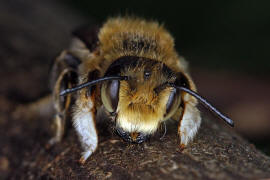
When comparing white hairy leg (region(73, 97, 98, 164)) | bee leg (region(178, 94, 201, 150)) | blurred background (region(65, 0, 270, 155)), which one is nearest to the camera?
bee leg (region(178, 94, 201, 150))

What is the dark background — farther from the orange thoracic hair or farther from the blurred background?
the orange thoracic hair

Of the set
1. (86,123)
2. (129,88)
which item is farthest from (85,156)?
(129,88)

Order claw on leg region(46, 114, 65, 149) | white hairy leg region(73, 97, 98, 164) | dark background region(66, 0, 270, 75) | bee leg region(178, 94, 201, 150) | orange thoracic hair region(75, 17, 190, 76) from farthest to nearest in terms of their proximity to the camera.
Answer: dark background region(66, 0, 270, 75), claw on leg region(46, 114, 65, 149), orange thoracic hair region(75, 17, 190, 76), white hairy leg region(73, 97, 98, 164), bee leg region(178, 94, 201, 150)

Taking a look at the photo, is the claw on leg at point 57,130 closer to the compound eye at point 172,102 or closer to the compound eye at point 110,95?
the compound eye at point 110,95

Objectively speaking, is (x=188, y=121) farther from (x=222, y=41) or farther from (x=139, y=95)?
(x=222, y=41)

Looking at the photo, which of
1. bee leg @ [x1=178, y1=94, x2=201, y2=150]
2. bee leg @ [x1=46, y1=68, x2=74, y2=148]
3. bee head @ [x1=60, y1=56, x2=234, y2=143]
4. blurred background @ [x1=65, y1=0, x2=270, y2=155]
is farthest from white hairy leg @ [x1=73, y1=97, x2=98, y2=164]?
blurred background @ [x1=65, y1=0, x2=270, y2=155]

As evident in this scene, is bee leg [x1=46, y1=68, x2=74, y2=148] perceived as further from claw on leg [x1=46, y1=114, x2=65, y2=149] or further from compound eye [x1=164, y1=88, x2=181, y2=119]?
compound eye [x1=164, y1=88, x2=181, y2=119]

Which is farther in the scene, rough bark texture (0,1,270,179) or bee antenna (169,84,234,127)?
bee antenna (169,84,234,127)

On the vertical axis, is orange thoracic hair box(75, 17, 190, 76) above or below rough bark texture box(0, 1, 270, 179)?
above

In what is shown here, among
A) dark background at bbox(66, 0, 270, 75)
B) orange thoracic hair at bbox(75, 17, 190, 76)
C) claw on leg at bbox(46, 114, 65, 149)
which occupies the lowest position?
claw on leg at bbox(46, 114, 65, 149)
